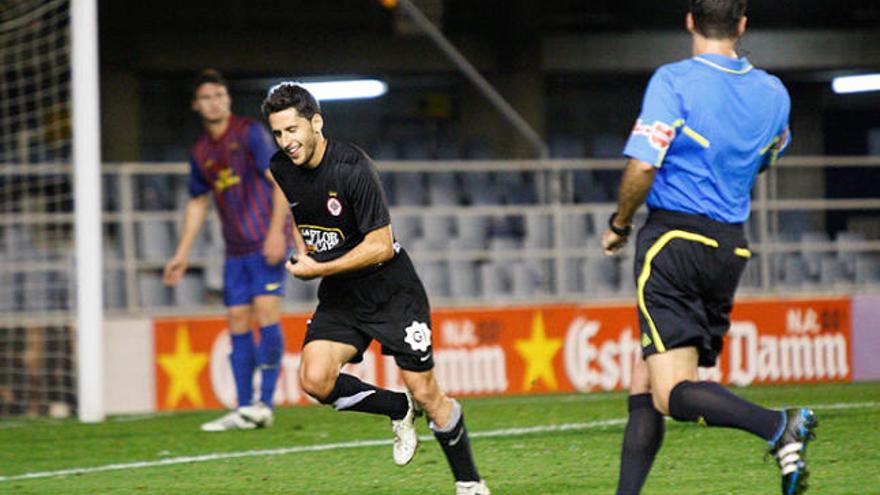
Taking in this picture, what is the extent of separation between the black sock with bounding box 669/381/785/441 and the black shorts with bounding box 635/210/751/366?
15 centimetres

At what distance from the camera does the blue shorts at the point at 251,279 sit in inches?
368

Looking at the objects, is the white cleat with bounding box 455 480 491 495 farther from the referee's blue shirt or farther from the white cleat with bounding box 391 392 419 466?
the referee's blue shirt

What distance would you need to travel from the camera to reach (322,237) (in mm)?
6387

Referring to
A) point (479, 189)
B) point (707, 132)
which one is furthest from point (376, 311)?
point (479, 189)

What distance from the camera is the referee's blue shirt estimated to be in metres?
5.09

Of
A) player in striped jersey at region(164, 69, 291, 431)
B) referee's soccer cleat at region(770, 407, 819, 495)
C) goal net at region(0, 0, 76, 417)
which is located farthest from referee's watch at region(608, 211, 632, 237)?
goal net at region(0, 0, 76, 417)

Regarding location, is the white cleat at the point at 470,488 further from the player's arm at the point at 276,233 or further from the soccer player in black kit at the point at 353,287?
the player's arm at the point at 276,233

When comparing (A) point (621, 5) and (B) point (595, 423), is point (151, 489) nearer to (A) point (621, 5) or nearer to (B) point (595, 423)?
(B) point (595, 423)

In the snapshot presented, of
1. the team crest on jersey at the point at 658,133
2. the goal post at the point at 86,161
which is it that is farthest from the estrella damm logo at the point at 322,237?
the goal post at the point at 86,161

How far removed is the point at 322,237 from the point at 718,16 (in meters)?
1.89

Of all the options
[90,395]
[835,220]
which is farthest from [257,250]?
[835,220]

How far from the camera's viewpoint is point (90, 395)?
10430 millimetres

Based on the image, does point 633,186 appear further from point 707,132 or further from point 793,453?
point 793,453

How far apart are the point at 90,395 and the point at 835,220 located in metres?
7.62
